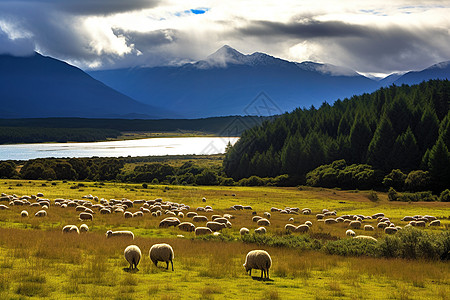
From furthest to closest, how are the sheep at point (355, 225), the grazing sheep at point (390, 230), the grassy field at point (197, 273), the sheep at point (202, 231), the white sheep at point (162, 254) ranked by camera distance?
the sheep at point (355, 225) < the grazing sheep at point (390, 230) < the sheep at point (202, 231) < the white sheep at point (162, 254) < the grassy field at point (197, 273)

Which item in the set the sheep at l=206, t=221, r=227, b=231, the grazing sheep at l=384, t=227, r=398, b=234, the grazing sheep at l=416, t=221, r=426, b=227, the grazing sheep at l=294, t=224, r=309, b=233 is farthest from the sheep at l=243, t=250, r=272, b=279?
the grazing sheep at l=416, t=221, r=426, b=227

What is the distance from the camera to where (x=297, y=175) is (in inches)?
4739

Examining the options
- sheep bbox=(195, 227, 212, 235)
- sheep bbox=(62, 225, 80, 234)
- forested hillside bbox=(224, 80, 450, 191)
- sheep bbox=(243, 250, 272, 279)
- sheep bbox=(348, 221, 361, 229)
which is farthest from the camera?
forested hillside bbox=(224, 80, 450, 191)

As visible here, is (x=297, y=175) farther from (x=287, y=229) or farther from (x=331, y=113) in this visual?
(x=287, y=229)

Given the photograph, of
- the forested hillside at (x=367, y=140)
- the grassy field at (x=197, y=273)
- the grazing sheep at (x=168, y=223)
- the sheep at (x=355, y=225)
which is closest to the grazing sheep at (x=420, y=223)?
the sheep at (x=355, y=225)

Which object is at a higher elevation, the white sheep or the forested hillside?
the forested hillside

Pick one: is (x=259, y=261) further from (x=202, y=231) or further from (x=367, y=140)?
(x=367, y=140)

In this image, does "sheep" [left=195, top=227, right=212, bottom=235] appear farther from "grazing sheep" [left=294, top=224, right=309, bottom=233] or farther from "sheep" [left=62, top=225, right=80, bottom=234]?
"grazing sheep" [left=294, top=224, right=309, bottom=233]

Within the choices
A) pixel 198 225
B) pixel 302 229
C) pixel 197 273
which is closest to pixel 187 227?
pixel 198 225

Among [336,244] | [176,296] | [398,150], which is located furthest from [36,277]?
[398,150]

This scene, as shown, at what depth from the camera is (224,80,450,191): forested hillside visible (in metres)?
108

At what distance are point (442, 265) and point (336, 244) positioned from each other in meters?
6.06

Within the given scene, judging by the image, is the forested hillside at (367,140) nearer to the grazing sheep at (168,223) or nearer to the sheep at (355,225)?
the sheep at (355,225)

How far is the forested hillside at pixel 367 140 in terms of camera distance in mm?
107875
